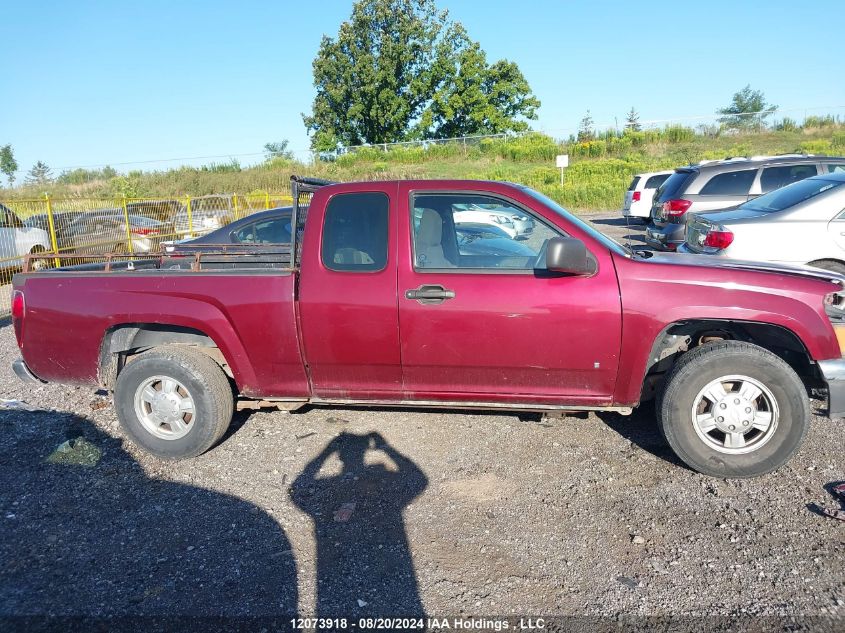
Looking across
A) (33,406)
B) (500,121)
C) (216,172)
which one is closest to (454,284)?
(33,406)

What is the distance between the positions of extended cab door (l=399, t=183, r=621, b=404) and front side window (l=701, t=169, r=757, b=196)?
25.0 ft

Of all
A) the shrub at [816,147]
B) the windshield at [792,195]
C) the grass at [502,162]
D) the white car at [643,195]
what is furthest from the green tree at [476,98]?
the windshield at [792,195]

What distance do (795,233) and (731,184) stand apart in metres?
4.37

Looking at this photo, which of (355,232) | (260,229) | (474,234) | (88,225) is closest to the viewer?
(355,232)

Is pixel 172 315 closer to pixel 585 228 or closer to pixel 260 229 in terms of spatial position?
pixel 585 228

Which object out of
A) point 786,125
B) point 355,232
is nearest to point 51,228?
point 355,232

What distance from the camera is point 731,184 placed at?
10164 mm

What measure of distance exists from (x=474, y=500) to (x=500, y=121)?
49.6 metres

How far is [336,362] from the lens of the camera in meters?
4.00

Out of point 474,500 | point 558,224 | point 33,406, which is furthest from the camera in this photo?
point 33,406

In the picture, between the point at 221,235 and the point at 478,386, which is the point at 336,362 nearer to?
the point at 478,386

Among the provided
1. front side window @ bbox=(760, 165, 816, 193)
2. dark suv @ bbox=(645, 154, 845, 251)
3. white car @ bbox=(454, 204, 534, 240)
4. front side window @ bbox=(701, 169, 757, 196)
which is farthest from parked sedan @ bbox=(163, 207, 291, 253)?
front side window @ bbox=(760, 165, 816, 193)

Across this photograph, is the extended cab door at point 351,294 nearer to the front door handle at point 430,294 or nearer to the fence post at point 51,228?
the front door handle at point 430,294

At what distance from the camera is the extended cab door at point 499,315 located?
3.69 m
